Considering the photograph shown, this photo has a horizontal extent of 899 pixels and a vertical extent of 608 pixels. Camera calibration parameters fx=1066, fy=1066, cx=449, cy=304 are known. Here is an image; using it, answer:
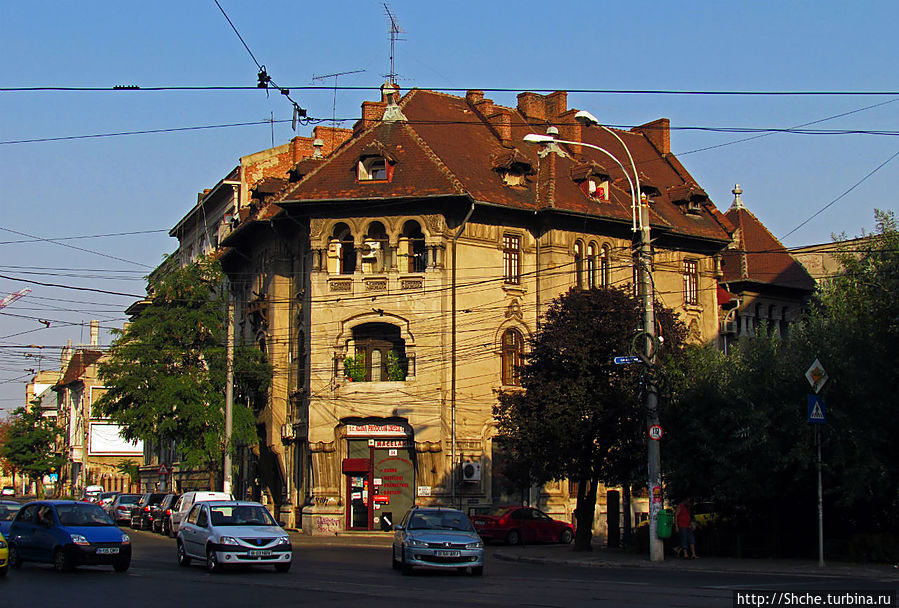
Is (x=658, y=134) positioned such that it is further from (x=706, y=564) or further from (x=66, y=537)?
(x=66, y=537)

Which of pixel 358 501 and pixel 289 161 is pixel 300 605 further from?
pixel 289 161

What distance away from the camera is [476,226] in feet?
137

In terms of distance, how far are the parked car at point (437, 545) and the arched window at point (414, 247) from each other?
19709 millimetres

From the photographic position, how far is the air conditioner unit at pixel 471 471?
131ft

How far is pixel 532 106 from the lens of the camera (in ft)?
166

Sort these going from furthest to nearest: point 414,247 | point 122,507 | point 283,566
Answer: point 122,507
point 414,247
point 283,566

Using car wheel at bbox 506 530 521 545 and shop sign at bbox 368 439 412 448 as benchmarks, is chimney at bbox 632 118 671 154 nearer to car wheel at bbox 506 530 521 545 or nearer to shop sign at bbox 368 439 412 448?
shop sign at bbox 368 439 412 448

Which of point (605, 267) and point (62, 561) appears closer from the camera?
point (62, 561)

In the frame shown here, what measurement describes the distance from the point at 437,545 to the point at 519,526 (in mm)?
16335

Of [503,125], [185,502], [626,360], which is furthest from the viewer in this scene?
[503,125]

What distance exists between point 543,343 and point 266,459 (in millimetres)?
21280

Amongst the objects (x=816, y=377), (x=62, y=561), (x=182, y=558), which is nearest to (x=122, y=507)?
(x=182, y=558)

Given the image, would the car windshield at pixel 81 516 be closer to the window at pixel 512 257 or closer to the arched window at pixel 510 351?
the arched window at pixel 510 351

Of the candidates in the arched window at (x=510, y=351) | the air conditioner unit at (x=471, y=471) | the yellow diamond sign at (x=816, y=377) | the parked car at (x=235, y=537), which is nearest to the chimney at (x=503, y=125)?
the arched window at (x=510, y=351)
